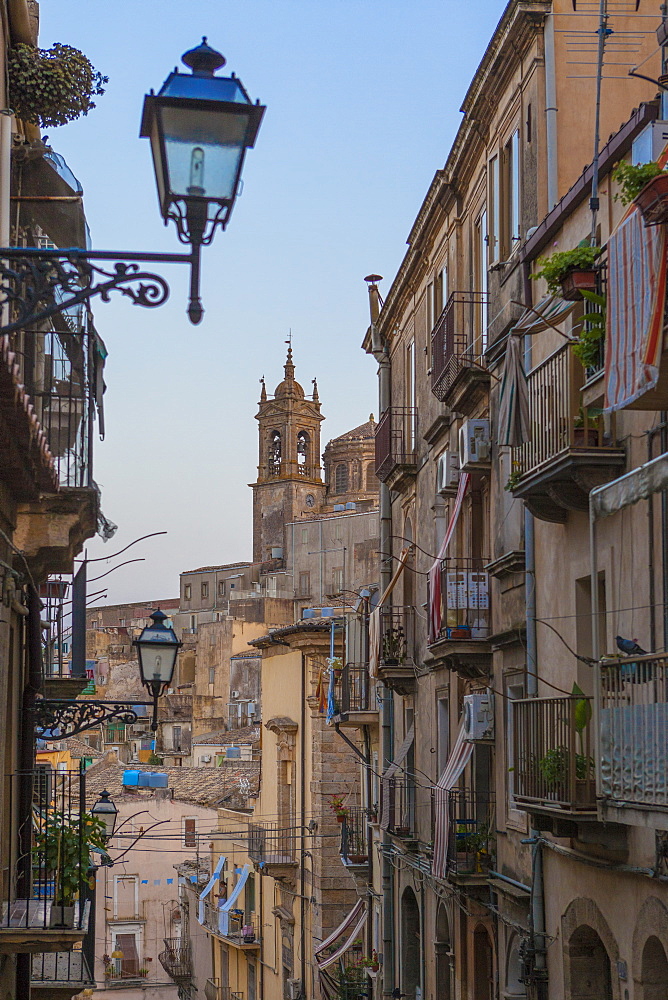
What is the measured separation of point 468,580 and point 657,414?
22.5ft

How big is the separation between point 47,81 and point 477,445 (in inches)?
286

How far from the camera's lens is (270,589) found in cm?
8900

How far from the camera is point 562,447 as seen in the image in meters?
12.4

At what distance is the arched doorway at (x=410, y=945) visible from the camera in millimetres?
23253

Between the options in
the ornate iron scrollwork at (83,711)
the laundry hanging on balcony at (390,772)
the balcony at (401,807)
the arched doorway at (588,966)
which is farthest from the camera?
the laundry hanging on balcony at (390,772)

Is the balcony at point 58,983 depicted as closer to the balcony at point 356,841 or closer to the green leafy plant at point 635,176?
the green leafy plant at point 635,176

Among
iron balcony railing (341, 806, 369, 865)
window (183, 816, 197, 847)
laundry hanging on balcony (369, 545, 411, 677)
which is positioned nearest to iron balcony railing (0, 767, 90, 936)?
laundry hanging on balcony (369, 545, 411, 677)

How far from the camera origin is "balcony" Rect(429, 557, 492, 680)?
17.6m

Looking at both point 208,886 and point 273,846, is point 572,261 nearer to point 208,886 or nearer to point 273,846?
point 273,846

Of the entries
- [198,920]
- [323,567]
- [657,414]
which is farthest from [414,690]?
[323,567]

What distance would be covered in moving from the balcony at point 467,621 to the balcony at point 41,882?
5.86 metres

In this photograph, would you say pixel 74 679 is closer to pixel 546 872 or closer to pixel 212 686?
pixel 546 872

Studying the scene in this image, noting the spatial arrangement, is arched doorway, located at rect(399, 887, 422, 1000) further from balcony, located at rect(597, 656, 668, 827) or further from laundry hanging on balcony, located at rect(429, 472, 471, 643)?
balcony, located at rect(597, 656, 668, 827)

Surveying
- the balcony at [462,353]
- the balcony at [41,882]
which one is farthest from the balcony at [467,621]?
the balcony at [41,882]
